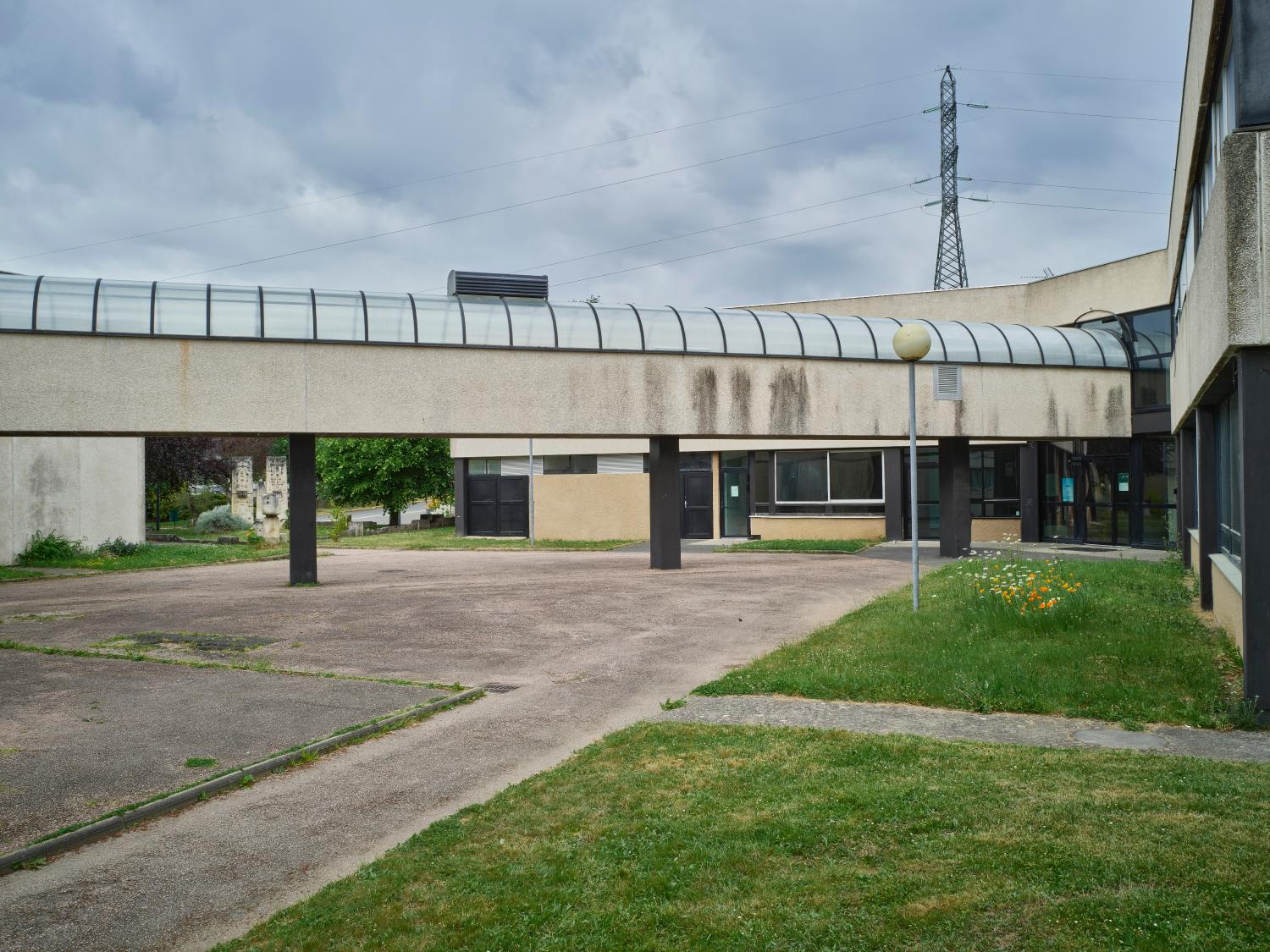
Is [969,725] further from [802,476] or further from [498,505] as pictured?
[498,505]

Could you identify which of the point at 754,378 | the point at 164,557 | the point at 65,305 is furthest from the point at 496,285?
the point at 164,557

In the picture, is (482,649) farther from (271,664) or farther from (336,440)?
(336,440)

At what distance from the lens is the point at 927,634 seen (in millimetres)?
11266

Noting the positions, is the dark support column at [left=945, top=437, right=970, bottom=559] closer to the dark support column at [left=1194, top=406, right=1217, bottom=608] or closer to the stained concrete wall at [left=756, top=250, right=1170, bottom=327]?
the stained concrete wall at [left=756, top=250, right=1170, bottom=327]

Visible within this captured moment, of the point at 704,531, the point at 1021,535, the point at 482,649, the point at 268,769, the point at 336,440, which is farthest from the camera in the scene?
the point at 336,440

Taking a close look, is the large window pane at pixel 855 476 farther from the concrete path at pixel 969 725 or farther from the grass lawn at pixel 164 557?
the concrete path at pixel 969 725

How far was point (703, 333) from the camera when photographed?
73.4 ft

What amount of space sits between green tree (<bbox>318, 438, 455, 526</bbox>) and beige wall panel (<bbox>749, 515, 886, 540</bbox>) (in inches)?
801

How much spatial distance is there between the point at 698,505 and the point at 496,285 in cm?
1634

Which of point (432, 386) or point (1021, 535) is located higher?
point (432, 386)

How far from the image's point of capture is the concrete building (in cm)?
1451

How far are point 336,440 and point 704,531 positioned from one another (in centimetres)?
2200

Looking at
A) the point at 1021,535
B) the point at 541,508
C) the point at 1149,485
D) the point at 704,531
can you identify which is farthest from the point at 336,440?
the point at 1149,485

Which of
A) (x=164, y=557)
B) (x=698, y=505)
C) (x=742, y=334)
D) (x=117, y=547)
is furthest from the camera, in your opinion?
(x=698, y=505)
